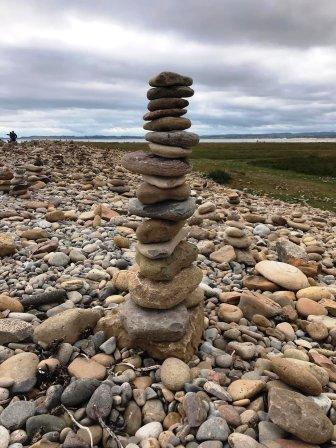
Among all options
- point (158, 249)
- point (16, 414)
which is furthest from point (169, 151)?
point (16, 414)

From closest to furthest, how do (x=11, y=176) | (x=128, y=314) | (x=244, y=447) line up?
(x=244, y=447) → (x=128, y=314) → (x=11, y=176)

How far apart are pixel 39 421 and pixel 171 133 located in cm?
412

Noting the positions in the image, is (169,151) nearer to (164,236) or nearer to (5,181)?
(164,236)

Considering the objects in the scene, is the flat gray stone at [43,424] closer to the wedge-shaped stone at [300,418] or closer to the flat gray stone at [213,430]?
the flat gray stone at [213,430]

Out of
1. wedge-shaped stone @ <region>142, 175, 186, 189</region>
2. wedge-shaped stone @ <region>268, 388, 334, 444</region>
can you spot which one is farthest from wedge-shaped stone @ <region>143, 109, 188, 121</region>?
wedge-shaped stone @ <region>268, 388, 334, 444</region>

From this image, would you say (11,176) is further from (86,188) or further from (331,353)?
(331,353)

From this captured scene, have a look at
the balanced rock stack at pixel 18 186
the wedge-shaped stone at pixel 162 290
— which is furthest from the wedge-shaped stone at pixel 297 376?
the balanced rock stack at pixel 18 186

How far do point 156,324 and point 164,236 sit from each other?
1336 mm

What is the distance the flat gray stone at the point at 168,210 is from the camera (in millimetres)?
6536

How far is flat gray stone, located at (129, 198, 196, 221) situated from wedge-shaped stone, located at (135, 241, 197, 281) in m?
0.60

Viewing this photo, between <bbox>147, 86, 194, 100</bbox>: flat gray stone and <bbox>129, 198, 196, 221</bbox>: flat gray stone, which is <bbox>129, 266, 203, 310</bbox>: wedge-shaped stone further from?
<bbox>147, 86, 194, 100</bbox>: flat gray stone

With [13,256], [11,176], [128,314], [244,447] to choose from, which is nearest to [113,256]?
[13,256]

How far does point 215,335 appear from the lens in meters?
7.13

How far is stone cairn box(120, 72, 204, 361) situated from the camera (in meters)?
6.28
